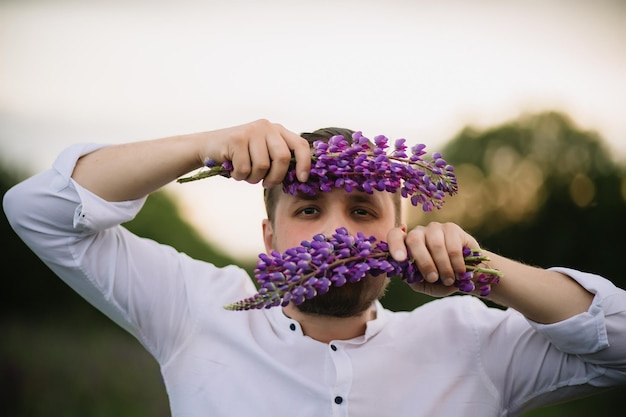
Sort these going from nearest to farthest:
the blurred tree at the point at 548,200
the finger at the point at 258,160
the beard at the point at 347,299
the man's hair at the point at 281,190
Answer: the finger at the point at 258,160
the beard at the point at 347,299
the man's hair at the point at 281,190
the blurred tree at the point at 548,200

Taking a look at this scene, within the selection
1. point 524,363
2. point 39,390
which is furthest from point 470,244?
point 39,390

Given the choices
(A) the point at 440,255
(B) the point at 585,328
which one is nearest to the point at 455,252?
(A) the point at 440,255

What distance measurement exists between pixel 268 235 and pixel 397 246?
0.97 meters

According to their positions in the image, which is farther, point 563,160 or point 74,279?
point 563,160

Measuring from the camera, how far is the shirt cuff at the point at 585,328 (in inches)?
99.5

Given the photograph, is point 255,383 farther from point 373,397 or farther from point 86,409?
point 86,409

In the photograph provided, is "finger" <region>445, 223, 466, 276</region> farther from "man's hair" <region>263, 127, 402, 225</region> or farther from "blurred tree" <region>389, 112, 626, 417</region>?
"blurred tree" <region>389, 112, 626, 417</region>

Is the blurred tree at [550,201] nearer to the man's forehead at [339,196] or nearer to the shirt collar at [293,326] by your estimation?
the shirt collar at [293,326]

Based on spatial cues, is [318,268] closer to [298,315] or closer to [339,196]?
[339,196]

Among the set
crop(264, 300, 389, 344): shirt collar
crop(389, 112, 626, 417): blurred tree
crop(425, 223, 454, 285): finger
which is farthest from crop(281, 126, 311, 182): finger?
crop(389, 112, 626, 417): blurred tree

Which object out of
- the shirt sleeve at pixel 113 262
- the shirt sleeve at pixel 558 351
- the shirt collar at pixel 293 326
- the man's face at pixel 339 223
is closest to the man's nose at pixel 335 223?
the man's face at pixel 339 223

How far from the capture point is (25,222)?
2633mm

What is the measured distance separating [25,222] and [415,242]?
5.10 feet

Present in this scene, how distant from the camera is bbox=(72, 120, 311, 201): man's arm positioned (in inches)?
91.0
